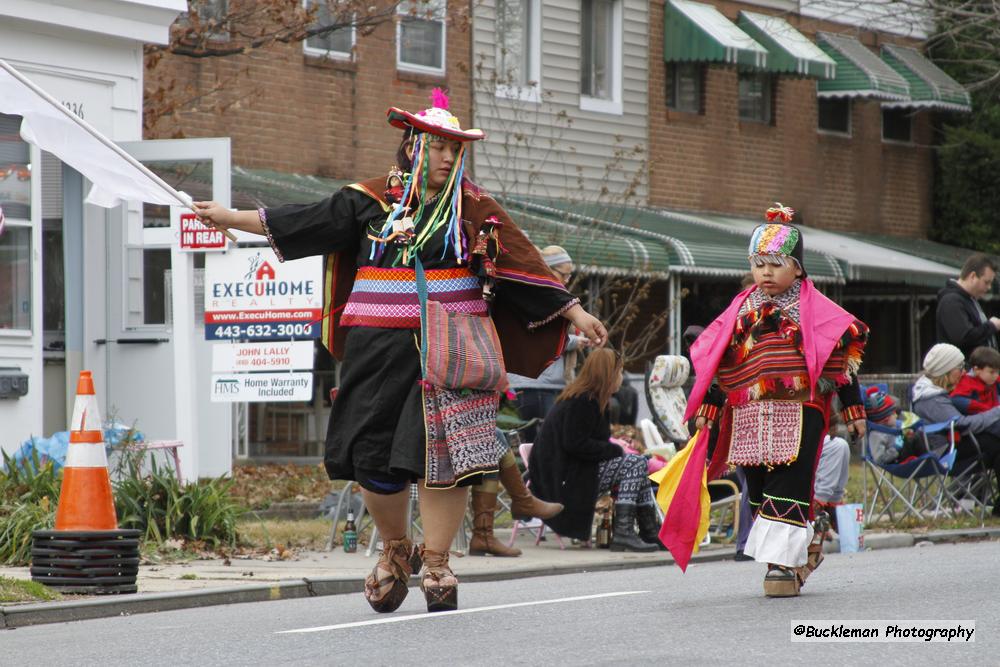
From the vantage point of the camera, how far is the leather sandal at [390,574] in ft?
24.9

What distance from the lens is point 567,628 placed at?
7.26m

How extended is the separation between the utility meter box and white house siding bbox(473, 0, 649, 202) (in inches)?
335

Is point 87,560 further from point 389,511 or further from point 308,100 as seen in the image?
point 308,100

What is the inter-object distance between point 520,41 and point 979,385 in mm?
9836


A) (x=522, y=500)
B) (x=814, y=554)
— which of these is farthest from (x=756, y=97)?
(x=814, y=554)

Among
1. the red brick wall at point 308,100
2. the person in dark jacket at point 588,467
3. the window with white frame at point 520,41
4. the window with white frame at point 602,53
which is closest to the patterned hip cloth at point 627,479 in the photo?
the person in dark jacket at point 588,467

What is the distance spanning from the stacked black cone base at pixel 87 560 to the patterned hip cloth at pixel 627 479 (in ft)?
13.6

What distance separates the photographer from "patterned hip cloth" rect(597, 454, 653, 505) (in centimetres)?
1254

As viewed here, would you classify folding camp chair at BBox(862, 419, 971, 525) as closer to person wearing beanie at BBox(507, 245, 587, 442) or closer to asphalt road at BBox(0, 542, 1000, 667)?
person wearing beanie at BBox(507, 245, 587, 442)

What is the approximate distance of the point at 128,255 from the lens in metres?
14.1

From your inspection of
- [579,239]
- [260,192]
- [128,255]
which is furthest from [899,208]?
[128,255]

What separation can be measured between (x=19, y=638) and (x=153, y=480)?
341 cm

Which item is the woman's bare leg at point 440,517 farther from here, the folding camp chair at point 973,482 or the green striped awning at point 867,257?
the green striped awning at point 867,257

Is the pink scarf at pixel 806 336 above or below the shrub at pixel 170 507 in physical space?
above
